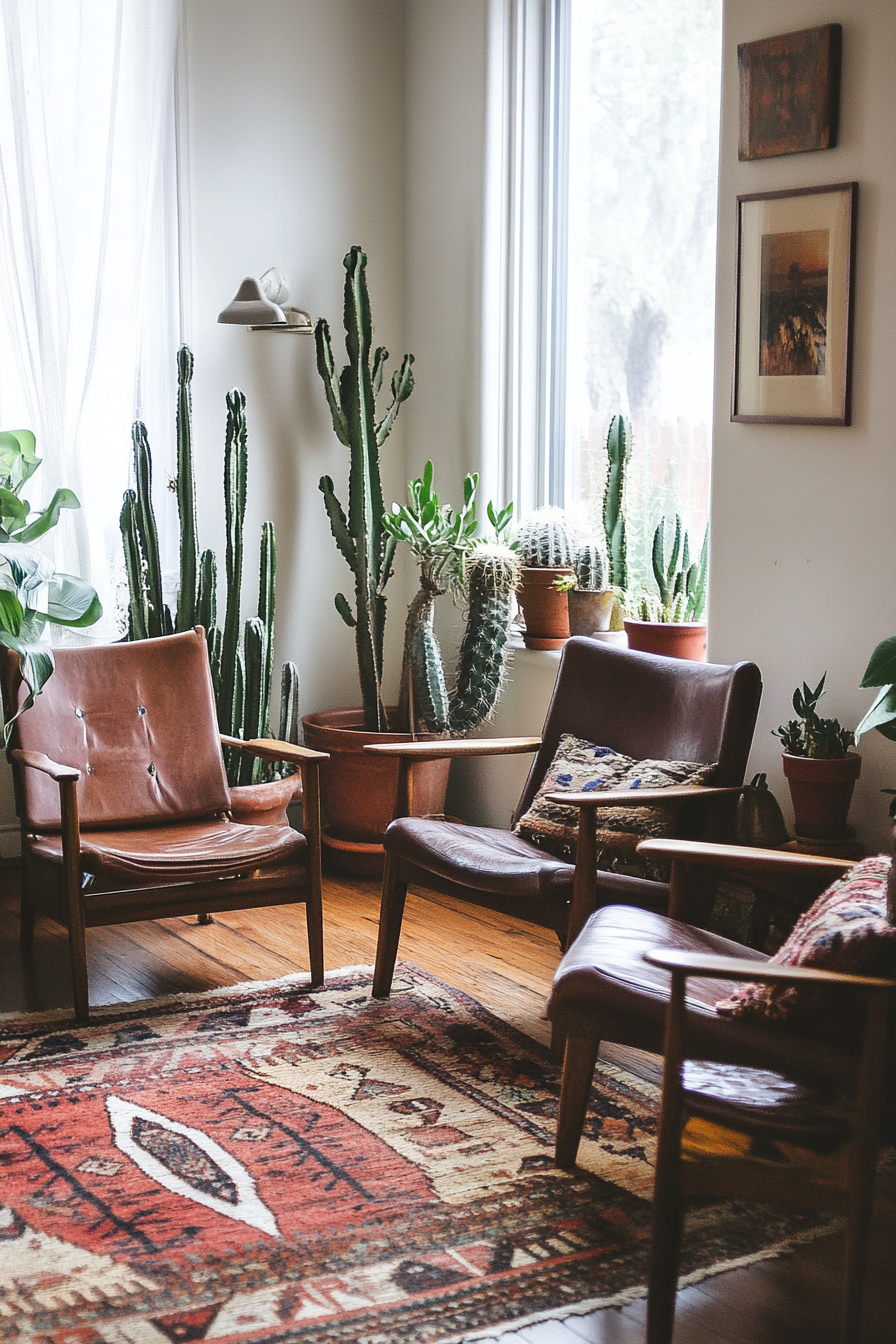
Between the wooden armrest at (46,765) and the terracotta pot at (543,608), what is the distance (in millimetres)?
1504

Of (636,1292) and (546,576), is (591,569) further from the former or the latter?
(636,1292)

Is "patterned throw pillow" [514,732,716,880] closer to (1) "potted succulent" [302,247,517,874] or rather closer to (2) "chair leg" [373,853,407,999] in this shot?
(2) "chair leg" [373,853,407,999]

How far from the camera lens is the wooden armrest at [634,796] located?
9.11 feet

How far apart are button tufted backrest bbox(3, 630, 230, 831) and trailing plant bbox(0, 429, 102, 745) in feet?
0.23

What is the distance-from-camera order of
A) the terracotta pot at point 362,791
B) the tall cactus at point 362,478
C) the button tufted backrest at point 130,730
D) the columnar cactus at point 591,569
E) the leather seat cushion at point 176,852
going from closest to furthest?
the leather seat cushion at point 176,852 < the button tufted backrest at point 130,730 < the columnar cactus at point 591,569 < the terracotta pot at point 362,791 < the tall cactus at point 362,478

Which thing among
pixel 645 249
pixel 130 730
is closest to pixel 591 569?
pixel 645 249

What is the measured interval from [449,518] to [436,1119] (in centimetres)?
252

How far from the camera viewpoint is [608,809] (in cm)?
320

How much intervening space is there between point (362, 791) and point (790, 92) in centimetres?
234

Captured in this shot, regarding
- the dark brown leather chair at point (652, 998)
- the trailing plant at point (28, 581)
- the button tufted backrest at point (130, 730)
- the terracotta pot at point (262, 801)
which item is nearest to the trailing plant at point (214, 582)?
the terracotta pot at point (262, 801)

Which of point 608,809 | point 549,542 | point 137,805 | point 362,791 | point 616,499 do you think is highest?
point 616,499

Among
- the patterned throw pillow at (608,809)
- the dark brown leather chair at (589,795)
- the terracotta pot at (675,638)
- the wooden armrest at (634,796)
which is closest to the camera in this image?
the wooden armrest at (634,796)

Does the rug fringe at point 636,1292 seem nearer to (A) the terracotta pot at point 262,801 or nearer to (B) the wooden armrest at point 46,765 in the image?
(B) the wooden armrest at point 46,765

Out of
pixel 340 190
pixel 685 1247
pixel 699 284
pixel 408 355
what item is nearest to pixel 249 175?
pixel 340 190
